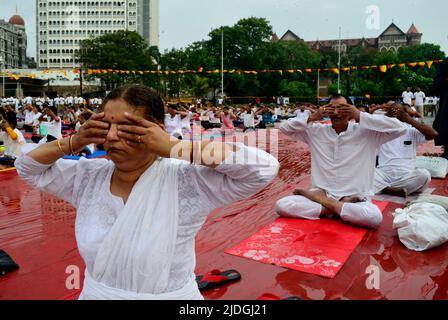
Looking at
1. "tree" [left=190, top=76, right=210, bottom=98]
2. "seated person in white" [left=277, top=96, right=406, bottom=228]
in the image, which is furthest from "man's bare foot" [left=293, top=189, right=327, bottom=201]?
"tree" [left=190, top=76, right=210, bottom=98]

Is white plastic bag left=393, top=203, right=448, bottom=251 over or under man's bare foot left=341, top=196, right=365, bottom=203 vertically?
under

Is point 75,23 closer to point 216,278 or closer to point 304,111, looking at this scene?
point 304,111

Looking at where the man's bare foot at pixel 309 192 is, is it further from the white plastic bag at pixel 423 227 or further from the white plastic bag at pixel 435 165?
the white plastic bag at pixel 435 165

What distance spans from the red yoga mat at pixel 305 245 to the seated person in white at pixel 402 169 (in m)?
1.63

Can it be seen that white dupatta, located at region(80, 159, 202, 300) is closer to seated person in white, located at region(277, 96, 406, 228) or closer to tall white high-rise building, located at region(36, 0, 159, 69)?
seated person in white, located at region(277, 96, 406, 228)

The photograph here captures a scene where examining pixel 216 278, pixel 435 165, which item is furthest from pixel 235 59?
pixel 216 278

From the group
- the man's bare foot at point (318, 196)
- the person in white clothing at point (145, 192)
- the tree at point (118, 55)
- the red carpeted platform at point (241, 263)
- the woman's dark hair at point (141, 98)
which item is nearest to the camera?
the person in white clothing at point (145, 192)

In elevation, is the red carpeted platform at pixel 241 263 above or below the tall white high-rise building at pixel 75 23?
below

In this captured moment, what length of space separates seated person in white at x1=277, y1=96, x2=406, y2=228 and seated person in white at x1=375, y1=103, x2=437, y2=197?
1.32 meters

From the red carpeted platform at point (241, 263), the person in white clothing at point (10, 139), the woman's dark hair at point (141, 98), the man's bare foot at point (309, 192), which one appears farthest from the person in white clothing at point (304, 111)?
the person in white clothing at point (10, 139)

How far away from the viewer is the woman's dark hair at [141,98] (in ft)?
4.75

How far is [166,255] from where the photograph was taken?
54.9 inches

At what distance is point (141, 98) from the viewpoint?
57.4 inches

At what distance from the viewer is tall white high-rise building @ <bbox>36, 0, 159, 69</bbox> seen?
79.9m
